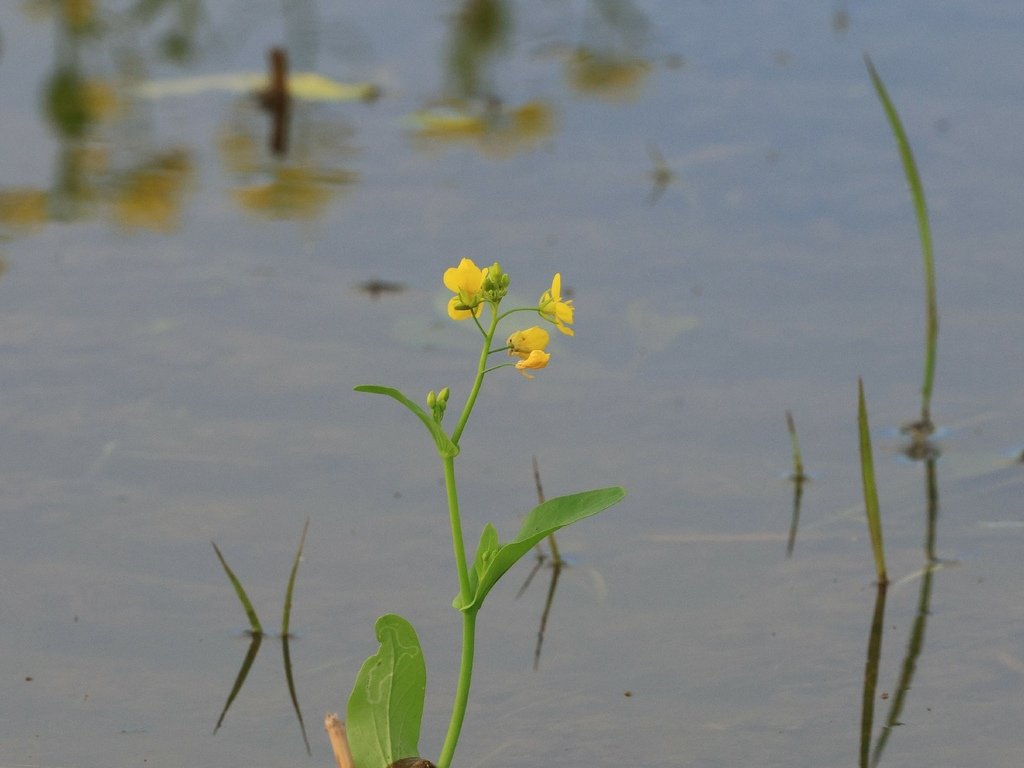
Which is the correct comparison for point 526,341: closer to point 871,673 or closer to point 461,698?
point 461,698

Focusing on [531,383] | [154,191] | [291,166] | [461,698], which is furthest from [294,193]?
[461,698]

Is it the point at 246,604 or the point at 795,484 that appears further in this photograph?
the point at 795,484

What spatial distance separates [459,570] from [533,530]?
88 mm

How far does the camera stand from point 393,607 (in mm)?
1698

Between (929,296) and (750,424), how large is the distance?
0.32 metres

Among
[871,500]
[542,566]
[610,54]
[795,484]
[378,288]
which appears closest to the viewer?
[871,500]

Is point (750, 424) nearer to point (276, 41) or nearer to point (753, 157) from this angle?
point (753, 157)

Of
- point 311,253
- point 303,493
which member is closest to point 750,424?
point 303,493

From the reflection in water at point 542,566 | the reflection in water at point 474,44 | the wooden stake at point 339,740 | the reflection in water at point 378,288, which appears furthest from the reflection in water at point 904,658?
the reflection in water at point 474,44

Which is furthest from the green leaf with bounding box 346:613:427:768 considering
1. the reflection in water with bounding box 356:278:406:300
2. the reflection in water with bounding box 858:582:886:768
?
the reflection in water with bounding box 356:278:406:300

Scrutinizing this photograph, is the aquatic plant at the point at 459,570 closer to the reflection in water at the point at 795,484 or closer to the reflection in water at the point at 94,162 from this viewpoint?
the reflection in water at the point at 795,484

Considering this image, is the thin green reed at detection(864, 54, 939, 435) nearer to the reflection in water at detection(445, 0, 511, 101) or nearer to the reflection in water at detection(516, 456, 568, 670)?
the reflection in water at detection(516, 456, 568, 670)

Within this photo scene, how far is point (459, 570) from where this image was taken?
4.05ft

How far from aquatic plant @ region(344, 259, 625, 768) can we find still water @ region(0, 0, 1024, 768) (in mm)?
131
